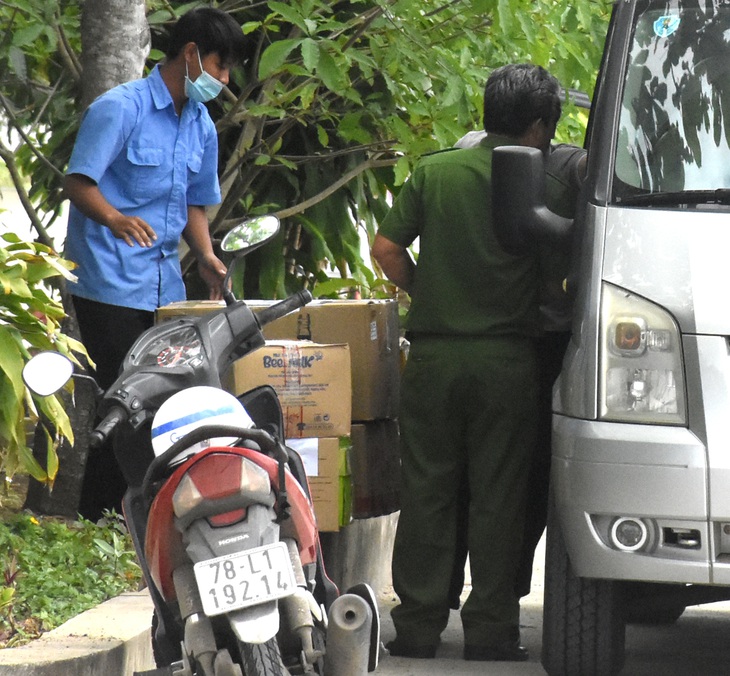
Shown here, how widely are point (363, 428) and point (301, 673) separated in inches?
80.2

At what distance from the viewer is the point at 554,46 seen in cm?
599

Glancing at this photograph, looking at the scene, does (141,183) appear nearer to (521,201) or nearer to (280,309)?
(521,201)

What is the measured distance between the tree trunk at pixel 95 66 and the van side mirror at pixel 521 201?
2.16 meters

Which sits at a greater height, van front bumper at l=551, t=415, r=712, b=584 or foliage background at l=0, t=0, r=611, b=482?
foliage background at l=0, t=0, r=611, b=482

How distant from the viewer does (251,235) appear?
381 centimetres

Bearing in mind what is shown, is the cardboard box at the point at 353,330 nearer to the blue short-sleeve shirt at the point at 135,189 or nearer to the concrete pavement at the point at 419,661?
the blue short-sleeve shirt at the point at 135,189

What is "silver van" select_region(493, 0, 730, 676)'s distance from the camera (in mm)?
3951

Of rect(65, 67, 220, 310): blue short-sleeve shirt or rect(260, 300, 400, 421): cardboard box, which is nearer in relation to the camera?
rect(260, 300, 400, 421): cardboard box

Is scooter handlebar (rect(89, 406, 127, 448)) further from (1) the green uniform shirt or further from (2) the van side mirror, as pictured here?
(1) the green uniform shirt

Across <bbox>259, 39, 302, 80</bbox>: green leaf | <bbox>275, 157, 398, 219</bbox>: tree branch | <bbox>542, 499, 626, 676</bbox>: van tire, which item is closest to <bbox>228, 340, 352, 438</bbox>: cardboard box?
<bbox>542, 499, 626, 676</bbox>: van tire

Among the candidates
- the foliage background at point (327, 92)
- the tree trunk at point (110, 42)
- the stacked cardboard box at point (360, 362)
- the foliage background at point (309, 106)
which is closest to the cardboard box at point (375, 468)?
the stacked cardboard box at point (360, 362)

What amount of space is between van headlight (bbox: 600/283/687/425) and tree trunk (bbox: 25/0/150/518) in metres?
2.61

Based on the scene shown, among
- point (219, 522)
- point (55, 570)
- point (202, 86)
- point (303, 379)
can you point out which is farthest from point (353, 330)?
point (219, 522)

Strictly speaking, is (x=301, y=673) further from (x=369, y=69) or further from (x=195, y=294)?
(x=195, y=294)
